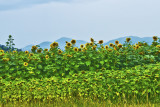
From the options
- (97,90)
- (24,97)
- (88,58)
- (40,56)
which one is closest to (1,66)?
(40,56)

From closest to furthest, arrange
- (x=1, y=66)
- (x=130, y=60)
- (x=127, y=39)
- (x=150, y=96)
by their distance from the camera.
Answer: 1. (x=150, y=96)
2. (x=1, y=66)
3. (x=130, y=60)
4. (x=127, y=39)

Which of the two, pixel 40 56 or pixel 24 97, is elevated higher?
pixel 40 56

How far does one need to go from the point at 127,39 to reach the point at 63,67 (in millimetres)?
2602

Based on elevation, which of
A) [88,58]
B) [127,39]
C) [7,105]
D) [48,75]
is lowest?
[7,105]

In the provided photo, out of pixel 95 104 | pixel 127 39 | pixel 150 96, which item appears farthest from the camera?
pixel 127 39

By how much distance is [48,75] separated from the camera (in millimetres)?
7684

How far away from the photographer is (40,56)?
806 centimetres

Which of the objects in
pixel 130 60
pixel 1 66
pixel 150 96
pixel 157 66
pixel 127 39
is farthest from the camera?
pixel 127 39

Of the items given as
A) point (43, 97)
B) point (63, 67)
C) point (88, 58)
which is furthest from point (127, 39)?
point (43, 97)

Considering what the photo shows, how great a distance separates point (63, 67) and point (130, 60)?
2.20 m

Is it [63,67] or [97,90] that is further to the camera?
[63,67]

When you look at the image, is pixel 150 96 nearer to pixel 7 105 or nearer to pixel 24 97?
pixel 24 97

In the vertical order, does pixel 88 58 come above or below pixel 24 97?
above

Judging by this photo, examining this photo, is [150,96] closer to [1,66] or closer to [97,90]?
[97,90]
